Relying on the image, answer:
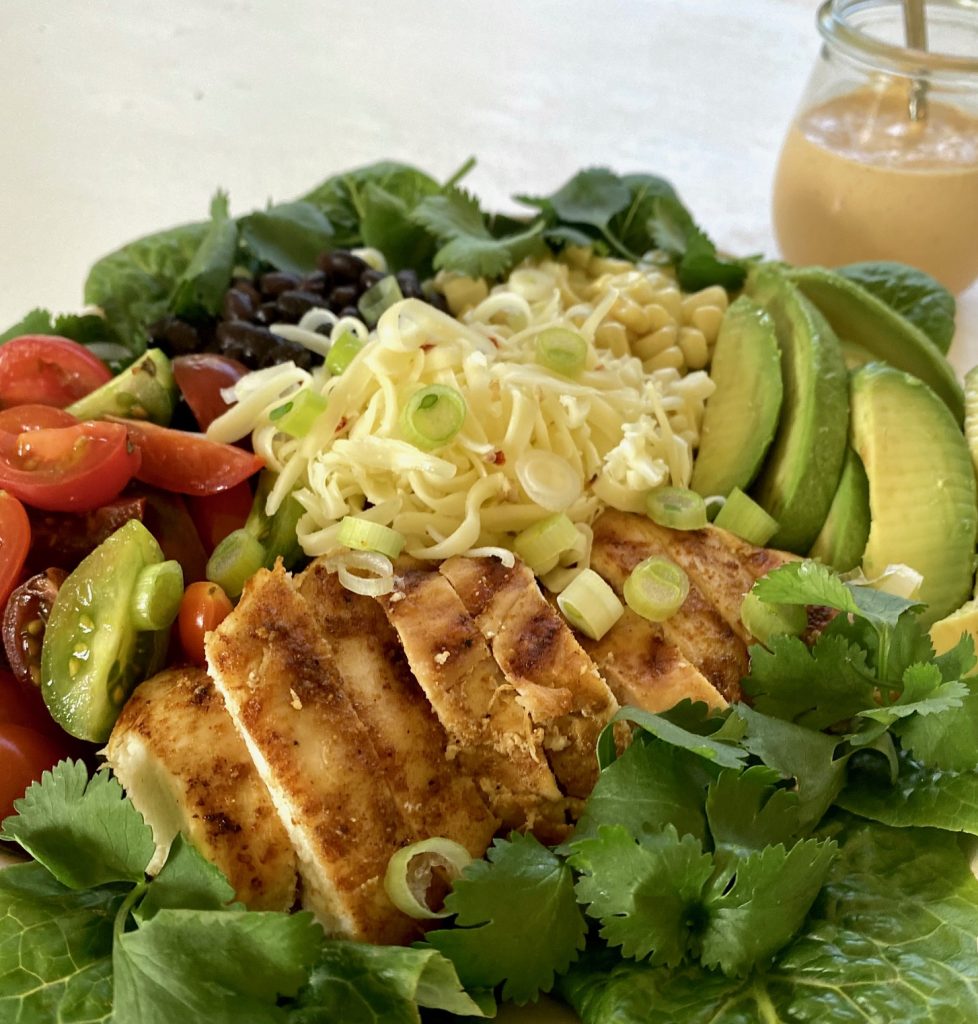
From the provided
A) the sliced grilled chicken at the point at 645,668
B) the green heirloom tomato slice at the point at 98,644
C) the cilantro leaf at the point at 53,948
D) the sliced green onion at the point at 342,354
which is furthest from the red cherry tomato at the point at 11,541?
the sliced grilled chicken at the point at 645,668

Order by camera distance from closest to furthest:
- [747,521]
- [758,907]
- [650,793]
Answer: [758,907] < [650,793] < [747,521]

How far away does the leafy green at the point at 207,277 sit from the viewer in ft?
11.7

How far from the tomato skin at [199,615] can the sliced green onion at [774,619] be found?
1288mm

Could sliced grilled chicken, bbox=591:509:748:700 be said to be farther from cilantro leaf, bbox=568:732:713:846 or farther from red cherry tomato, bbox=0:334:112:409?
red cherry tomato, bbox=0:334:112:409

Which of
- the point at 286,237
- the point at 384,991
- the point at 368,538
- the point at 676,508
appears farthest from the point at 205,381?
the point at 384,991

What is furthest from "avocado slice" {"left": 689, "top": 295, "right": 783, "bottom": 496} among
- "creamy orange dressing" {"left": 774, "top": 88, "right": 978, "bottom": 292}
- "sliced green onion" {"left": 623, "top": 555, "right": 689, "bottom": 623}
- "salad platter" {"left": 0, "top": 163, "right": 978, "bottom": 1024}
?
"creamy orange dressing" {"left": 774, "top": 88, "right": 978, "bottom": 292}

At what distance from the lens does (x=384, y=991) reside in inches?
76.6

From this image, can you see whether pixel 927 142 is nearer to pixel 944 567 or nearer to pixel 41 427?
pixel 944 567

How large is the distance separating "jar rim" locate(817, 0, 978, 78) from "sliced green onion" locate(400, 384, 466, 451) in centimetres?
236

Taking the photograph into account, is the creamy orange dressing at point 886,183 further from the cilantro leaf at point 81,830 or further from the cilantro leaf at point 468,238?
the cilantro leaf at point 81,830

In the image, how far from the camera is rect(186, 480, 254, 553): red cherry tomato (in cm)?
294

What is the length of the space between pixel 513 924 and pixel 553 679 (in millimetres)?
506

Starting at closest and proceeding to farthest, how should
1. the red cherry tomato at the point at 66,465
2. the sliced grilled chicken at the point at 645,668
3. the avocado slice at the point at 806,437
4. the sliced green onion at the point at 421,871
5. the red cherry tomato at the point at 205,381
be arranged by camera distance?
the sliced green onion at the point at 421,871, the sliced grilled chicken at the point at 645,668, the red cherry tomato at the point at 66,465, the avocado slice at the point at 806,437, the red cherry tomato at the point at 205,381

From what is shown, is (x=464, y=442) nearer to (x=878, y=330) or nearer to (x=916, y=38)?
(x=878, y=330)
